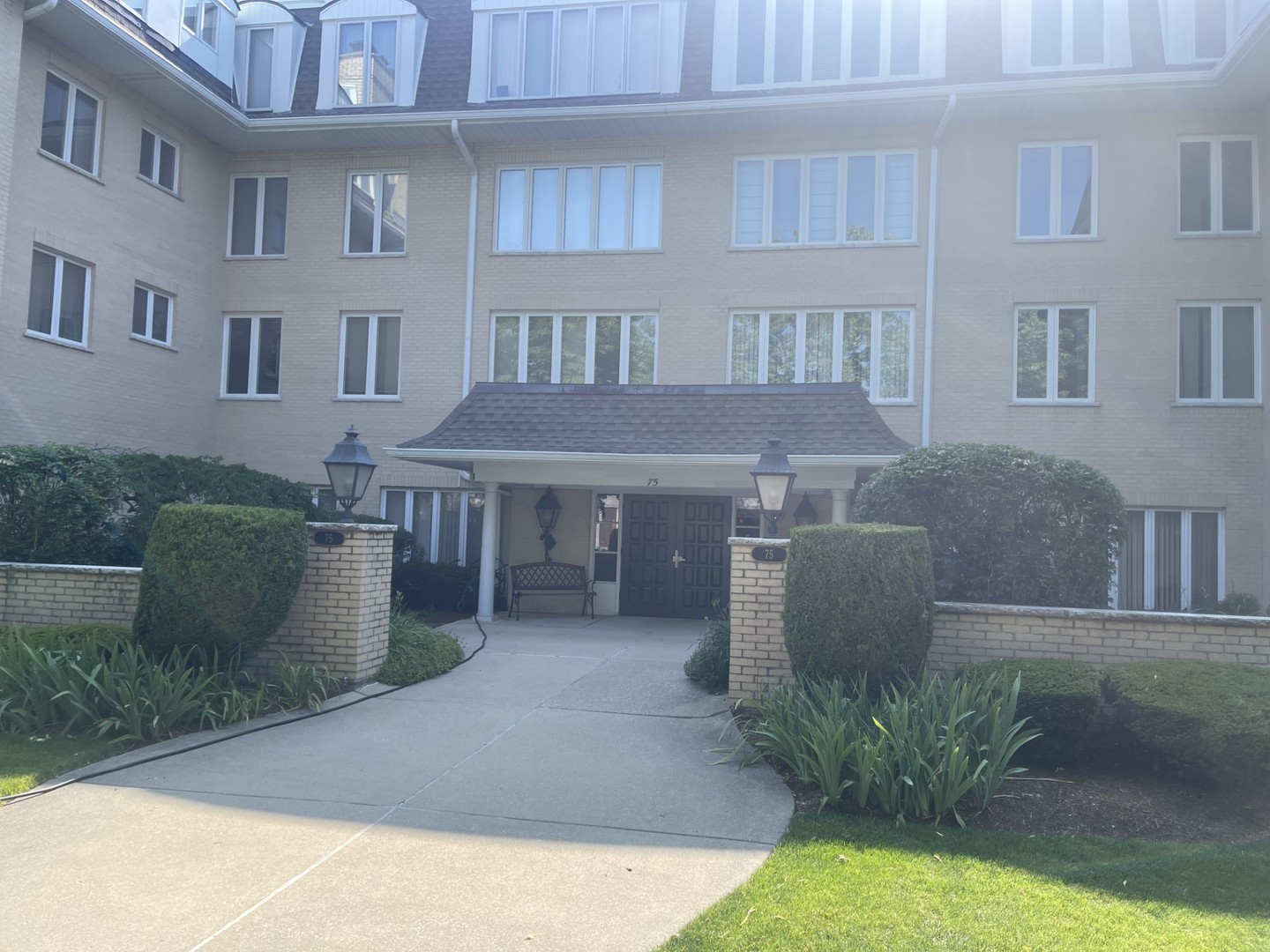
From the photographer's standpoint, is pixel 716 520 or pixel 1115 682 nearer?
pixel 1115 682

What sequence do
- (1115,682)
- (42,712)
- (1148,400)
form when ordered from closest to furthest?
(1115,682)
(42,712)
(1148,400)

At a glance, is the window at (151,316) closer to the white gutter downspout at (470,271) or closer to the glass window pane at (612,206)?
the white gutter downspout at (470,271)

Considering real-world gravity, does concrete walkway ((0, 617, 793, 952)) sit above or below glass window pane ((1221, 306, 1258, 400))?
below

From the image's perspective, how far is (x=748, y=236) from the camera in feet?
55.0

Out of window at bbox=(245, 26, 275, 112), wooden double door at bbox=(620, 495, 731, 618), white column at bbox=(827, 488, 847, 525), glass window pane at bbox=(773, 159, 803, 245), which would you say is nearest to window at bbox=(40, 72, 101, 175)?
window at bbox=(245, 26, 275, 112)

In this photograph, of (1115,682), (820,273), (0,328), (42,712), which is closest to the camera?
(1115,682)

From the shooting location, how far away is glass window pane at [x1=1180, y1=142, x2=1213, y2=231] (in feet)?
50.3

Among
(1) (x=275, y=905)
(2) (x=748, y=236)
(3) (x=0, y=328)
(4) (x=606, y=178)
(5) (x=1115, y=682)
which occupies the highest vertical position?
(4) (x=606, y=178)

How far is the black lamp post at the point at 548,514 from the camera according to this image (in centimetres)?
1662

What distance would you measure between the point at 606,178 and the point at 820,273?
161 inches

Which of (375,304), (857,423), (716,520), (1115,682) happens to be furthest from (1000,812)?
(375,304)

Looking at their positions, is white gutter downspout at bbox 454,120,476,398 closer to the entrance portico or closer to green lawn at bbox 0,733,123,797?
the entrance portico

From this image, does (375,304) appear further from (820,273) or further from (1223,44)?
(1223,44)

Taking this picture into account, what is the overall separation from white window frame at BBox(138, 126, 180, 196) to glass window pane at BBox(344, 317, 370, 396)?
11.6ft
